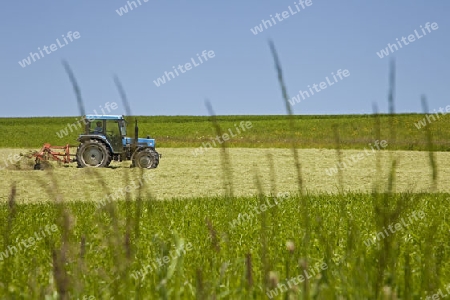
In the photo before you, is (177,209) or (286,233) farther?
(177,209)

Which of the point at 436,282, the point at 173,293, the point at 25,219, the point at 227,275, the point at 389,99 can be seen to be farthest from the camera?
the point at 25,219

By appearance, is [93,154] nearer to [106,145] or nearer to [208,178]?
[106,145]

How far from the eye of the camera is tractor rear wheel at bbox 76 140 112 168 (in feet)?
62.0

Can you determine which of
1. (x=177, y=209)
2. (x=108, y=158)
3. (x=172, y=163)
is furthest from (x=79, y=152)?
(x=177, y=209)

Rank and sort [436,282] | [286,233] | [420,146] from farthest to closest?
[420,146]
[286,233]
[436,282]

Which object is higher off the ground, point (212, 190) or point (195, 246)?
point (212, 190)

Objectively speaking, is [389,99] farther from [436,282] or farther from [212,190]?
[212,190]

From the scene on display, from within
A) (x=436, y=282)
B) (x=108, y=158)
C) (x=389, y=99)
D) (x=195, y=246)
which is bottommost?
(x=436, y=282)

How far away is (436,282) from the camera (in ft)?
10.4

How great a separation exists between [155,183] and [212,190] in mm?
2258

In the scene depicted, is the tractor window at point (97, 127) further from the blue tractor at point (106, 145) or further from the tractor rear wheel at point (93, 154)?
the tractor rear wheel at point (93, 154)

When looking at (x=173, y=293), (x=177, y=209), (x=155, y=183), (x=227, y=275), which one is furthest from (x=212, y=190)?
(x=173, y=293)

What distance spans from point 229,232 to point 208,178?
435 inches

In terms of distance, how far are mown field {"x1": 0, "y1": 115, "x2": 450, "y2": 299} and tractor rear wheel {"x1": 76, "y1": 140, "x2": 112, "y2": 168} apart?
64 cm
